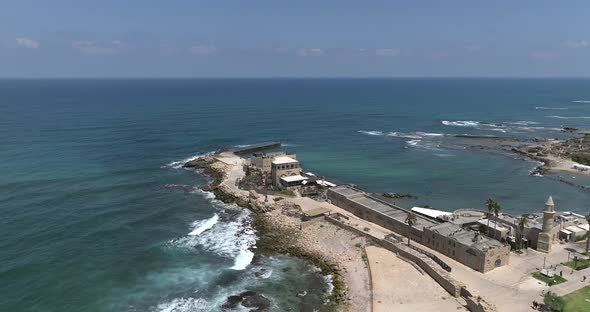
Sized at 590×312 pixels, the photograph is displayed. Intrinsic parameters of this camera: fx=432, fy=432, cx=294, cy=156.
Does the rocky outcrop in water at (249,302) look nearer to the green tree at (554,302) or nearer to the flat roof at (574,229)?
the green tree at (554,302)

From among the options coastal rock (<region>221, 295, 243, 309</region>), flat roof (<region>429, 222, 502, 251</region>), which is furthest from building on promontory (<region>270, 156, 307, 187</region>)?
coastal rock (<region>221, 295, 243, 309</region>)

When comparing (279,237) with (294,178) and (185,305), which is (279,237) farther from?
(294,178)

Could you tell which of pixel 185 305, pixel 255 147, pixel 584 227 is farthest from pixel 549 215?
pixel 255 147

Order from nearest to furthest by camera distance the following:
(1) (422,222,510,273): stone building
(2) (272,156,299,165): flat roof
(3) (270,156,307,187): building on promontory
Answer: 1. (1) (422,222,510,273): stone building
2. (3) (270,156,307,187): building on promontory
3. (2) (272,156,299,165): flat roof

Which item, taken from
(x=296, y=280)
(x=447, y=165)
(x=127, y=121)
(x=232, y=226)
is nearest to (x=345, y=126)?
(x=447, y=165)

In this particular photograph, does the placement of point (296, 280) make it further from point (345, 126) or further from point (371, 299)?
point (345, 126)

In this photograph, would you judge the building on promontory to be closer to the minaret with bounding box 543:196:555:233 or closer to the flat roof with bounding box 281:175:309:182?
the flat roof with bounding box 281:175:309:182

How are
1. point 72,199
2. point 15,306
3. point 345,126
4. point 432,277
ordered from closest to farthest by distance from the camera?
point 15,306, point 432,277, point 72,199, point 345,126
